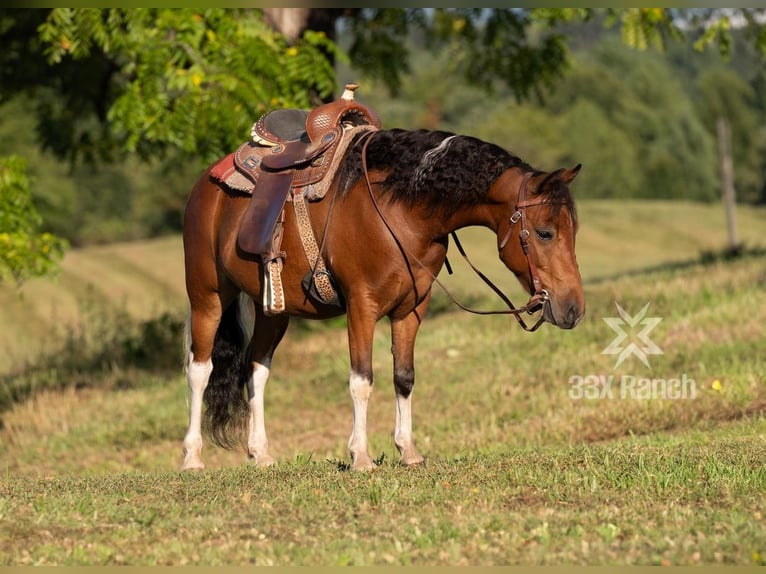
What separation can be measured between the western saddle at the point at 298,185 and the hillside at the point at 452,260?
34.9 ft

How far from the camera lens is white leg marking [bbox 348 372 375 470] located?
26.0ft

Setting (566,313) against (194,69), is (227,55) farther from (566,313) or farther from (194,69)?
(566,313)

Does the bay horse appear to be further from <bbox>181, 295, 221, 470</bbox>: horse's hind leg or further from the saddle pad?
<bbox>181, 295, 221, 470</bbox>: horse's hind leg

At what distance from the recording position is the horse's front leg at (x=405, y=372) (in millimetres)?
8125

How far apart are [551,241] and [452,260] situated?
34.3m

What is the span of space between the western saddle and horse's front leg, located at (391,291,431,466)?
0.50 m

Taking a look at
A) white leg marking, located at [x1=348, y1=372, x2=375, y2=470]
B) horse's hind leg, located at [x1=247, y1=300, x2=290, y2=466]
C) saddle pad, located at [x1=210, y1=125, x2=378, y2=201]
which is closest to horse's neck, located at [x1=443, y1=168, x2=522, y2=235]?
saddle pad, located at [x1=210, y1=125, x2=378, y2=201]

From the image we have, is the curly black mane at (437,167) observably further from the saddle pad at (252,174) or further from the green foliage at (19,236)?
the green foliage at (19,236)

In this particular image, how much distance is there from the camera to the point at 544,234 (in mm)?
7395

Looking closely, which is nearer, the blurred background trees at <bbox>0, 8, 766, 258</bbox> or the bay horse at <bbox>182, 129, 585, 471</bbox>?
the bay horse at <bbox>182, 129, 585, 471</bbox>

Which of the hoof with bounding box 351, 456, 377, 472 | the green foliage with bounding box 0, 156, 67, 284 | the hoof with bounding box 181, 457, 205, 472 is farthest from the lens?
the green foliage with bounding box 0, 156, 67, 284

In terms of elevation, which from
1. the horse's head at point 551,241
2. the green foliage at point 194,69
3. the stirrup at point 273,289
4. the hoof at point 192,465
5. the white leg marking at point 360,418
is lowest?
the hoof at point 192,465

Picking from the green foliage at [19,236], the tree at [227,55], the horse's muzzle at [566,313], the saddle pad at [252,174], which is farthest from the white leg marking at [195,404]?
the tree at [227,55]

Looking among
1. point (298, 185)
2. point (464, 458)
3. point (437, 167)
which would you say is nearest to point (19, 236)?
point (298, 185)
